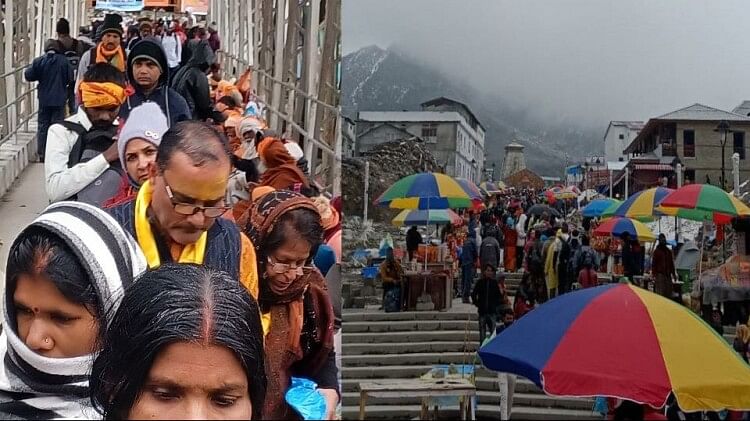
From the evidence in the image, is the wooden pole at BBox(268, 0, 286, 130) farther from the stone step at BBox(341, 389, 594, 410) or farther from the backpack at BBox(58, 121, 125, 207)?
the stone step at BBox(341, 389, 594, 410)

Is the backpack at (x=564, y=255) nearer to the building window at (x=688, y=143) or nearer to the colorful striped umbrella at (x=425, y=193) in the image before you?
the colorful striped umbrella at (x=425, y=193)

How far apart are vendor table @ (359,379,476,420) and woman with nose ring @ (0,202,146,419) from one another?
0.77 m

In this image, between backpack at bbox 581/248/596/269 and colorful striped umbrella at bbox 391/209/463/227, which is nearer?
colorful striped umbrella at bbox 391/209/463/227

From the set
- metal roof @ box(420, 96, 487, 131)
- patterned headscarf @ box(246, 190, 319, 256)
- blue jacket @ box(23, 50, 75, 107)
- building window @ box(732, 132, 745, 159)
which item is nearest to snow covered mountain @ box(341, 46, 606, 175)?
metal roof @ box(420, 96, 487, 131)

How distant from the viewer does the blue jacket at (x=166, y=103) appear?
2369mm

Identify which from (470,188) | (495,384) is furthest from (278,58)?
(495,384)

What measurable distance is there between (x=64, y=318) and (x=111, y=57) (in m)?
0.71

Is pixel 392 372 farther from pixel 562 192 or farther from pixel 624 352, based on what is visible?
pixel 562 192

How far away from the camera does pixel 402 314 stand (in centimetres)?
268

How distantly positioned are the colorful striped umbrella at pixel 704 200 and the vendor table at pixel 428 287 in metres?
0.73

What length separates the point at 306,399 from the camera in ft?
7.72

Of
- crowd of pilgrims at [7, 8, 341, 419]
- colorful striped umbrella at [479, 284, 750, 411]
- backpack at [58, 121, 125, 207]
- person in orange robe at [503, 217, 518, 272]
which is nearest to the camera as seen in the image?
crowd of pilgrims at [7, 8, 341, 419]

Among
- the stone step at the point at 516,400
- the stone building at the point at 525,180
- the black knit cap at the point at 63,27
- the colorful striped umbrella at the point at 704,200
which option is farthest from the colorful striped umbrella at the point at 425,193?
the black knit cap at the point at 63,27

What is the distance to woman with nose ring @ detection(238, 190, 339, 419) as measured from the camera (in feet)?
7.70
